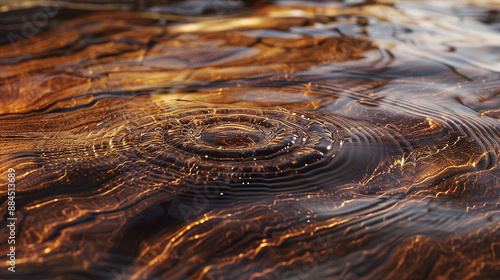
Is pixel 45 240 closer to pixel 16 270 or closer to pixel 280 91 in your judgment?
pixel 16 270

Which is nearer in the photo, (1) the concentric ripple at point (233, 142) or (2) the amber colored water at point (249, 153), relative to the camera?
(2) the amber colored water at point (249, 153)

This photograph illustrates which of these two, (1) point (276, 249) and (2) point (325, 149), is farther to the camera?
(2) point (325, 149)

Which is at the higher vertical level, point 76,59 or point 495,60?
point 76,59

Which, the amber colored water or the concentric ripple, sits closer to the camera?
the amber colored water

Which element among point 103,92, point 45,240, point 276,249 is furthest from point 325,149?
point 103,92

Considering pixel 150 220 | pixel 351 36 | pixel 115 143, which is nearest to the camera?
pixel 150 220

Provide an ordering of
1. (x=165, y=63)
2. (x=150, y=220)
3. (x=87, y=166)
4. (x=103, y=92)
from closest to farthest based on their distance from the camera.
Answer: (x=150, y=220) < (x=87, y=166) < (x=103, y=92) < (x=165, y=63)

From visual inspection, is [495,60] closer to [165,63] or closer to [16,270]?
[165,63]
